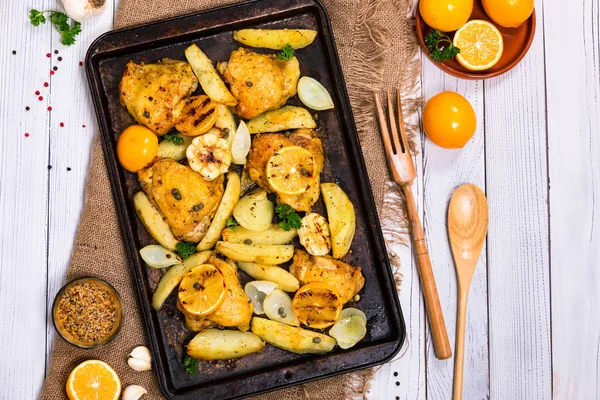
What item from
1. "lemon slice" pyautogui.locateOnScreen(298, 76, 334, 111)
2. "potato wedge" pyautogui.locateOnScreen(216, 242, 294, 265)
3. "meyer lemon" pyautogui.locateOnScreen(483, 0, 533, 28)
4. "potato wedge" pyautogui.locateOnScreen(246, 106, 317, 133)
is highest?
"meyer lemon" pyautogui.locateOnScreen(483, 0, 533, 28)

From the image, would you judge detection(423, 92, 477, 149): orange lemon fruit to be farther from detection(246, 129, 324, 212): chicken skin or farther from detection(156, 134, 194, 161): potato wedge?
detection(156, 134, 194, 161): potato wedge

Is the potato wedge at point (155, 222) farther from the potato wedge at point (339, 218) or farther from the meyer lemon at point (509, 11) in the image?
the meyer lemon at point (509, 11)

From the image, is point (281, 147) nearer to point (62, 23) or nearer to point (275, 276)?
point (275, 276)

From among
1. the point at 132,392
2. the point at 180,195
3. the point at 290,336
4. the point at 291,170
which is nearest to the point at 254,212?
the point at 291,170

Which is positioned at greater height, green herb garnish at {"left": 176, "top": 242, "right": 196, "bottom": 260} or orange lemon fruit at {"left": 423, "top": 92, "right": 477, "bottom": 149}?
orange lemon fruit at {"left": 423, "top": 92, "right": 477, "bottom": 149}

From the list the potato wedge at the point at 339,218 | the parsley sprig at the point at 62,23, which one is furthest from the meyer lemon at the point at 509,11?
the parsley sprig at the point at 62,23

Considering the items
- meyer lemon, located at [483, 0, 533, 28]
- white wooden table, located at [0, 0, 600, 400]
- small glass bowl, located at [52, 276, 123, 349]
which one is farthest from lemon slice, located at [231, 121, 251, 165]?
meyer lemon, located at [483, 0, 533, 28]

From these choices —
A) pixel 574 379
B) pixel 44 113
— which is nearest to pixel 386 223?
pixel 574 379
